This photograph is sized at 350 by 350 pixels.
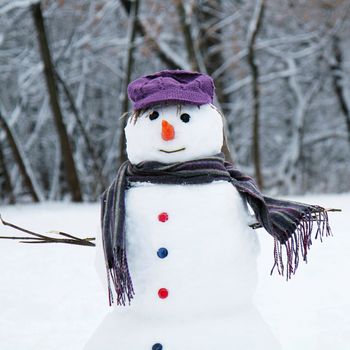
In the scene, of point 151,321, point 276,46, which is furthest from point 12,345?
point 276,46

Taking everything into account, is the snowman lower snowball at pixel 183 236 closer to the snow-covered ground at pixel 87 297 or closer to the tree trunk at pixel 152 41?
the snow-covered ground at pixel 87 297

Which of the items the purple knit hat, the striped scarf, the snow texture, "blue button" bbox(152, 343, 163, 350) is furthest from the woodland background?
"blue button" bbox(152, 343, 163, 350)

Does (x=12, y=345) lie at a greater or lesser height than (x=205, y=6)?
lesser

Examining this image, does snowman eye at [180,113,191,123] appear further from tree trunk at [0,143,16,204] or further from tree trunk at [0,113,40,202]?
tree trunk at [0,143,16,204]

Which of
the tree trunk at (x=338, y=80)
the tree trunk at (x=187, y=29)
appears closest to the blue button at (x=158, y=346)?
the tree trunk at (x=187, y=29)

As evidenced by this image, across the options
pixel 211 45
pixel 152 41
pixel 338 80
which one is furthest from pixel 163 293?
pixel 338 80

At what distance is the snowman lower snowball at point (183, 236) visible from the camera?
6.27 ft

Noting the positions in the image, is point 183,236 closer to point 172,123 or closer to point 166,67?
A: point 172,123

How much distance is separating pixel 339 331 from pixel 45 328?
1.66 meters

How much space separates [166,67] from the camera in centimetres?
960

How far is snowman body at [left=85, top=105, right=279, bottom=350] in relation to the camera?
191 cm

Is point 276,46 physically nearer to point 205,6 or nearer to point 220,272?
Result: point 205,6

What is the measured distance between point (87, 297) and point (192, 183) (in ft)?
5.68

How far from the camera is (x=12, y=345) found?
275 cm
